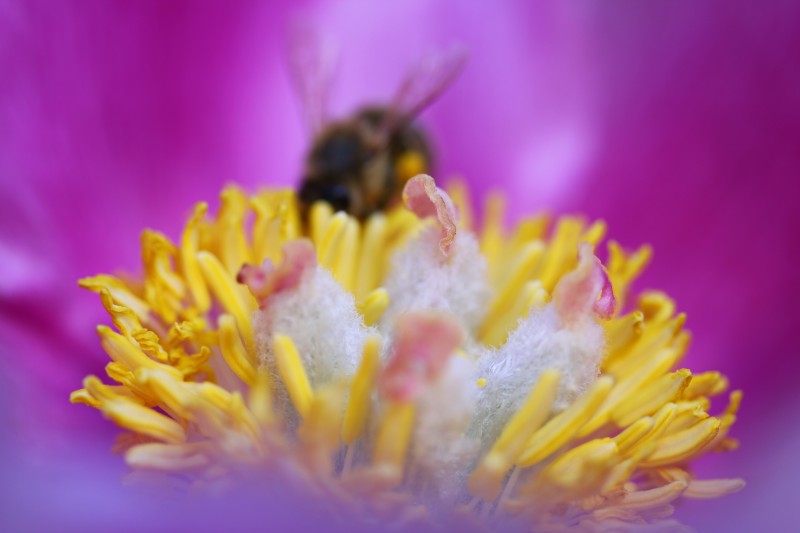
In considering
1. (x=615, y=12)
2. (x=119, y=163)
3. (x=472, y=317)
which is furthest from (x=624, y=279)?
(x=119, y=163)

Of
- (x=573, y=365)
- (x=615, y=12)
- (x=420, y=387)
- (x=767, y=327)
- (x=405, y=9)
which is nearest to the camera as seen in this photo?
(x=420, y=387)

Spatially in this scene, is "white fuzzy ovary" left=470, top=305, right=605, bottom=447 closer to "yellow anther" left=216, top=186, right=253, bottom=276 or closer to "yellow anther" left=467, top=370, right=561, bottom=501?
"yellow anther" left=467, top=370, right=561, bottom=501

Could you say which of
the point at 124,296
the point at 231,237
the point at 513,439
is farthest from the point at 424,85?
the point at 513,439

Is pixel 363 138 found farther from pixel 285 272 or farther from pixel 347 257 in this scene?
pixel 285 272

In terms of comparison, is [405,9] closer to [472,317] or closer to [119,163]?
[119,163]

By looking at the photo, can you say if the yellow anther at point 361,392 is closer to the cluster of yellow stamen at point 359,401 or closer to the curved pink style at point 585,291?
the cluster of yellow stamen at point 359,401

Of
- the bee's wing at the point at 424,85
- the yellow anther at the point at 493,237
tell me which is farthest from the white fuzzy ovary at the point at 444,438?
the bee's wing at the point at 424,85
